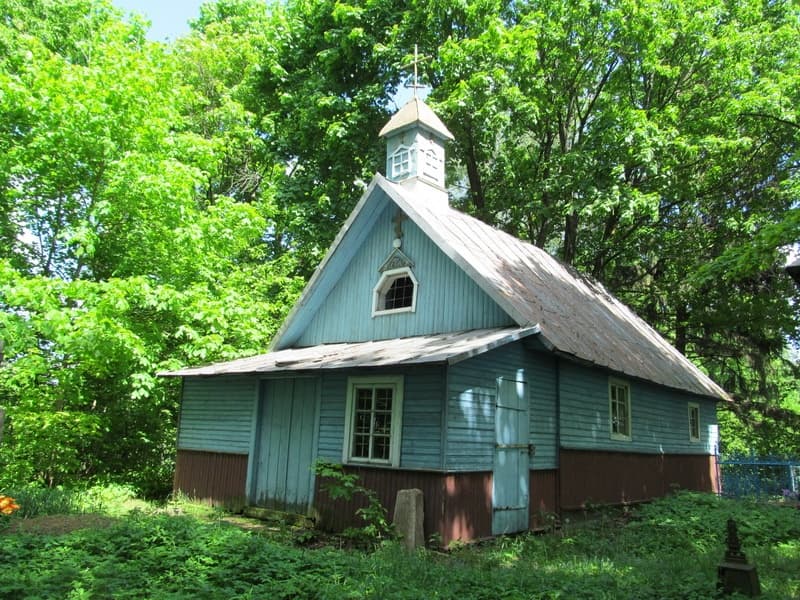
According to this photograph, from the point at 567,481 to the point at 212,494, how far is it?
7.34 meters

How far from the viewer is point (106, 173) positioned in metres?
13.5

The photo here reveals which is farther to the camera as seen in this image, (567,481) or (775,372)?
(775,372)

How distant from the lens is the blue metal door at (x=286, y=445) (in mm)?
11328

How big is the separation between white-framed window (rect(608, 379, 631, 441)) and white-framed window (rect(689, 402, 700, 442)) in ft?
14.9

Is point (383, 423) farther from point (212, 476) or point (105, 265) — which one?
point (105, 265)

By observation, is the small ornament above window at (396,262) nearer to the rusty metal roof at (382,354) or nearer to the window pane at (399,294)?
the window pane at (399,294)

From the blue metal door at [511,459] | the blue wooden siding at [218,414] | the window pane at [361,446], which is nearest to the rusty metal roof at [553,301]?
the blue metal door at [511,459]

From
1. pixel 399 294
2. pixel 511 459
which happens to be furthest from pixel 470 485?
pixel 399 294

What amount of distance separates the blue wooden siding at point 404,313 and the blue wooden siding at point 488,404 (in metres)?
0.88

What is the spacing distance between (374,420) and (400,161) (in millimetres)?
7550

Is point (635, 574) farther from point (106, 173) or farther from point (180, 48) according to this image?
point (180, 48)

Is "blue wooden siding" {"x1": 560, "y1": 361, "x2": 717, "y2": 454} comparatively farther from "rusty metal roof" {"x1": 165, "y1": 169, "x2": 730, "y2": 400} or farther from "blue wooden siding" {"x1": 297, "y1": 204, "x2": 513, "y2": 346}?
"blue wooden siding" {"x1": 297, "y1": 204, "x2": 513, "y2": 346}

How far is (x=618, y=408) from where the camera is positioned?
45.1 ft

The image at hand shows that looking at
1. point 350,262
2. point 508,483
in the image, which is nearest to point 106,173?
point 350,262
